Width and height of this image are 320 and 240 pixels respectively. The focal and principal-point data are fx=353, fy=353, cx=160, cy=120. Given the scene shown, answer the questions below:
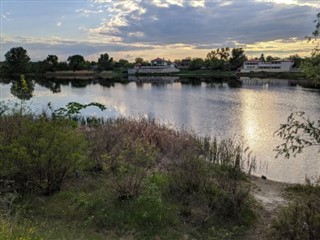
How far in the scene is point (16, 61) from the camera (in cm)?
12381

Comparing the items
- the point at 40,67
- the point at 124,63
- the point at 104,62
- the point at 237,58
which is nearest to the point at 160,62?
the point at 124,63

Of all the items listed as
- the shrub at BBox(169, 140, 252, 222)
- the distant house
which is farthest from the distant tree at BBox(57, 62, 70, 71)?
the shrub at BBox(169, 140, 252, 222)

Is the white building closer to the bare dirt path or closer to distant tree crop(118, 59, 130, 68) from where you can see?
distant tree crop(118, 59, 130, 68)

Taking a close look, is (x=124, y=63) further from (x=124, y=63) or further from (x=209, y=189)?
(x=209, y=189)

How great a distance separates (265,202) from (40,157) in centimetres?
622

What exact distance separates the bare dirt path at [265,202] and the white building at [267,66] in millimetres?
121961

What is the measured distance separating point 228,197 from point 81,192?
3709mm

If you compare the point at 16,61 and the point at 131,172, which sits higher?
the point at 16,61

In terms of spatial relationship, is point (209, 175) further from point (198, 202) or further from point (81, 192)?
point (81, 192)

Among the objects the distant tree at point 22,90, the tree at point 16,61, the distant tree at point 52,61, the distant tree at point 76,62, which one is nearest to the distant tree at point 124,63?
the distant tree at point 76,62

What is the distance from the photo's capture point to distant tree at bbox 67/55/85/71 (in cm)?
13662

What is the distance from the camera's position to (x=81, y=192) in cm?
908

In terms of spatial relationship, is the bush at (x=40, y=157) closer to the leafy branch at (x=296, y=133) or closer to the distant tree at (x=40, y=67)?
the leafy branch at (x=296, y=133)

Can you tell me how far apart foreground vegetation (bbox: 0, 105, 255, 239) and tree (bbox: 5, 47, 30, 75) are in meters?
123
